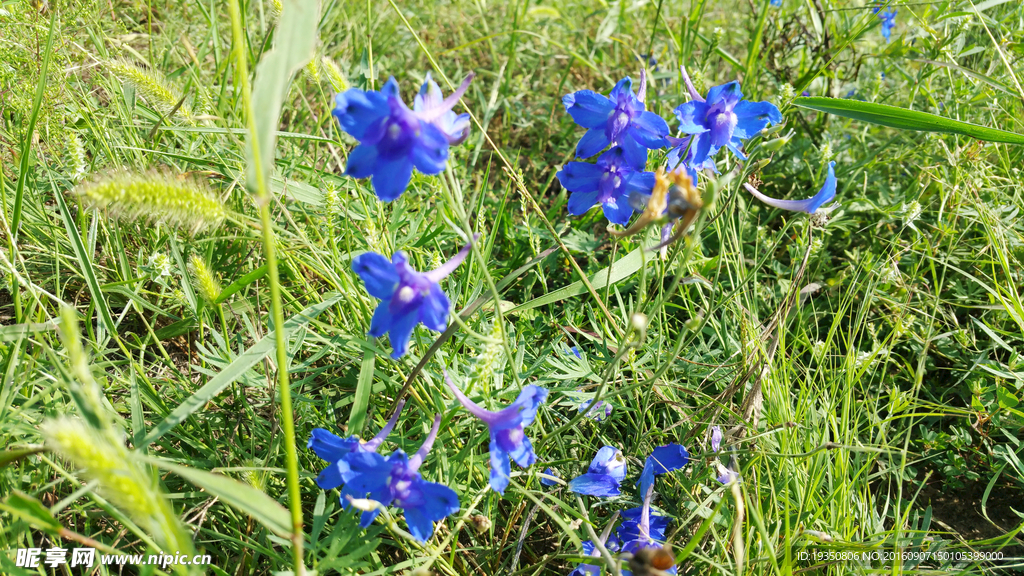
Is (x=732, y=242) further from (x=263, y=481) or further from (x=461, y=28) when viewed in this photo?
(x=461, y=28)

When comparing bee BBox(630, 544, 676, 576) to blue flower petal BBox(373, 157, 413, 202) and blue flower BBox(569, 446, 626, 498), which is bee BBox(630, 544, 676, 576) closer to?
blue flower BBox(569, 446, 626, 498)

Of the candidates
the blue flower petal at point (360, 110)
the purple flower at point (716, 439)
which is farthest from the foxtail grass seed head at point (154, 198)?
the purple flower at point (716, 439)

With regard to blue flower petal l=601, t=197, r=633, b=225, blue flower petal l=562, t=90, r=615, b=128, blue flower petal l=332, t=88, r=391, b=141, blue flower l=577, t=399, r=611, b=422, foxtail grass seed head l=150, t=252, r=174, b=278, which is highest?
blue flower petal l=562, t=90, r=615, b=128

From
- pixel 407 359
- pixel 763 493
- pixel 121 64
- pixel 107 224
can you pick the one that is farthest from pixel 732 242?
pixel 107 224

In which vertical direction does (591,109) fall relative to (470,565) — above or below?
above

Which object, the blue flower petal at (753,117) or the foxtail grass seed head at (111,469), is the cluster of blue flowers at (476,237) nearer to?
the blue flower petal at (753,117)

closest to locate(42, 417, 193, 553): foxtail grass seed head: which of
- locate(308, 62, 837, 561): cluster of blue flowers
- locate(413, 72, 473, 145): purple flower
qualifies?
locate(308, 62, 837, 561): cluster of blue flowers
